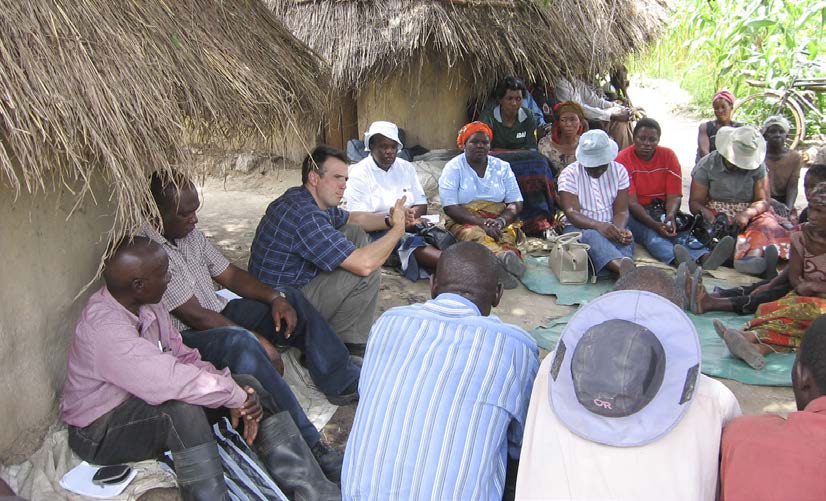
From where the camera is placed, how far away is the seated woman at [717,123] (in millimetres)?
7465

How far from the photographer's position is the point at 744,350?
4.06 m

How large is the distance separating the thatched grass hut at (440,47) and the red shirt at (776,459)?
5.37 meters

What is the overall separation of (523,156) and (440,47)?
4.39ft

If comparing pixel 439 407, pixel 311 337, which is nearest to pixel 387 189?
pixel 311 337

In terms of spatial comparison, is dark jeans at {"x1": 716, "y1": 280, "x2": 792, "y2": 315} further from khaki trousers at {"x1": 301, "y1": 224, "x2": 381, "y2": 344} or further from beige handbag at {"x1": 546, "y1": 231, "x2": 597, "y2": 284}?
khaki trousers at {"x1": 301, "y1": 224, "x2": 381, "y2": 344}

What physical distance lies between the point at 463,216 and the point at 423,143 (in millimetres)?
2066

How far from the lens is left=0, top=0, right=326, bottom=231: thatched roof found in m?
2.36

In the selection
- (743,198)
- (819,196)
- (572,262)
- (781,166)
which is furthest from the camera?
(781,166)

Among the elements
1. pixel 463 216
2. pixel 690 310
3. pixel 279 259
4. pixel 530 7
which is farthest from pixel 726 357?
pixel 530 7

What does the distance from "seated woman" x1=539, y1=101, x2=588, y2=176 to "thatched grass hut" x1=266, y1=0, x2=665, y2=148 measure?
0.51 metres

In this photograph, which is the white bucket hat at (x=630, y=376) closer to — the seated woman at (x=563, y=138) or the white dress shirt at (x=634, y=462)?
the white dress shirt at (x=634, y=462)

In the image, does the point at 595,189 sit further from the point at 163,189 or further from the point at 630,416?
the point at 630,416

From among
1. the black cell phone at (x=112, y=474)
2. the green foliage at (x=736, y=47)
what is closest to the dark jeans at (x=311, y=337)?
the black cell phone at (x=112, y=474)

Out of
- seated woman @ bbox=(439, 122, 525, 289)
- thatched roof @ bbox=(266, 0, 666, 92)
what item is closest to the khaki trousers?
seated woman @ bbox=(439, 122, 525, 289)
